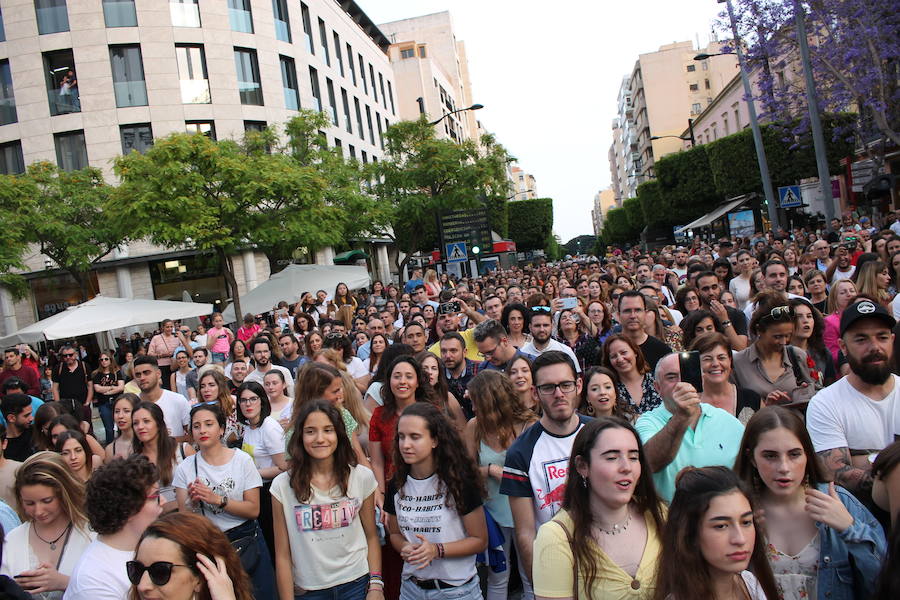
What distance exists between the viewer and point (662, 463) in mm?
→ 3355

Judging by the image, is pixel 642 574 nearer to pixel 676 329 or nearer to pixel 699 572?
pixel 699 572

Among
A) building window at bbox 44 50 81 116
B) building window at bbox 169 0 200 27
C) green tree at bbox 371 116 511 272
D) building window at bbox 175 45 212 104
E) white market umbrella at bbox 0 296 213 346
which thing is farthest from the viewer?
building window at bbox 175 45 212 104

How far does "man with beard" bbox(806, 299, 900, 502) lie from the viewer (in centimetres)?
341

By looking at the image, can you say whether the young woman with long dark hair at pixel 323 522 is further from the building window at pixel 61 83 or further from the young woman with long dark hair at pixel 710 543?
the building window at pixel 61 83

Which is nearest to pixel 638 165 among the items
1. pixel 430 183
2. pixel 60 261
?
pixel 430 183

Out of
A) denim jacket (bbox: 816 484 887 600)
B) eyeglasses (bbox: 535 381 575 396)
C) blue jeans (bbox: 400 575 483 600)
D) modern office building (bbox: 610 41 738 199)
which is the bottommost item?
blue jeans (bbox: 400 575 483 600)

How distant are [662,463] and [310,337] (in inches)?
248

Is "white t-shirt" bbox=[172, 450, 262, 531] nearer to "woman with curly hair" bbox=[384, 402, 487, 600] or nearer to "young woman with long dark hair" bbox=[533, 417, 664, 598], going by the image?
"woman with curly hair" bbox=[384, 402, 487, 600]

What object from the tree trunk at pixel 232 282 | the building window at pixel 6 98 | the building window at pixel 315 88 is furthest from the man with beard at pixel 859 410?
the building window at pixel 315 88

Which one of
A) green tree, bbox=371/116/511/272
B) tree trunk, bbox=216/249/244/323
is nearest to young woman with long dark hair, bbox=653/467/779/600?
tree trunk, bbox=216/249/244/323

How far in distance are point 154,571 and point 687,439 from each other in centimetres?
236

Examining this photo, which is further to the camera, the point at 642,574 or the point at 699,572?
the point at 642,574

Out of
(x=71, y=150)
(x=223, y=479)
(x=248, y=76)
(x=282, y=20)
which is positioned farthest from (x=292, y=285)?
(x=282, y=20)

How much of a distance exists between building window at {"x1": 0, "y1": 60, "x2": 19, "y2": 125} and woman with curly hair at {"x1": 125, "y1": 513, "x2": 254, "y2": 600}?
29.9 meters
